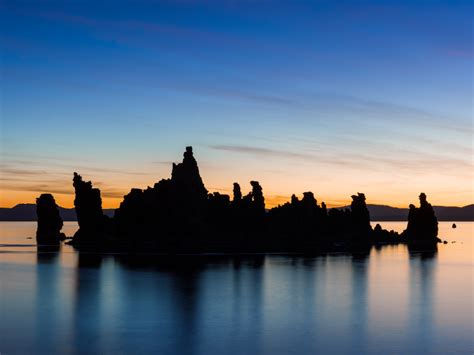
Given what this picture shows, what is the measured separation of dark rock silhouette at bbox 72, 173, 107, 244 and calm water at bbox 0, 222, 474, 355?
72919mm

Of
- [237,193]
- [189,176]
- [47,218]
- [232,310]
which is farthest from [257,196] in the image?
[232,310]

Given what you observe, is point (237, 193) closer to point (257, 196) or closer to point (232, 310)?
point (257, 196)

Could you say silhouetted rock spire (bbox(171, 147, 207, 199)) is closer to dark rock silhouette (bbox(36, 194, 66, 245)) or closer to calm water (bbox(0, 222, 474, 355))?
dark rock silhouette (bbox(36, 194, 66, 245))

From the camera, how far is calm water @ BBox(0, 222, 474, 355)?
119 feet

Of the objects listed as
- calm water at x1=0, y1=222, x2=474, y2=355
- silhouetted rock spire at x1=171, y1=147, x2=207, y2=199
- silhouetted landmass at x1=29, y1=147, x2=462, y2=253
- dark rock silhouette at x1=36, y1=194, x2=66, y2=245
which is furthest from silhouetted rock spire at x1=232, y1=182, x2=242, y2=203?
calm water at x1=0, y1=222, x2=474, y2=355

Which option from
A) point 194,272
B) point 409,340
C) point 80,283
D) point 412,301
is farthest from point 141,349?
point 194,272

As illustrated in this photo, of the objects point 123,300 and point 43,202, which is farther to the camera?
point 43,202

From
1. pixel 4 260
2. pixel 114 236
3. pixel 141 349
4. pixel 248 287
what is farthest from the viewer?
pixel 114 236

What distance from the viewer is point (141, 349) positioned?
34031mm

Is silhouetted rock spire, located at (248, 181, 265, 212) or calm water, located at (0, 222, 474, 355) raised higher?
silhouetted rock spire, located at (248, 181, 265, 212)

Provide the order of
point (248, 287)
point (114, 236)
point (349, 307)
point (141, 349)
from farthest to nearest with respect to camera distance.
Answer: point (114, 236) → point (248, 287) → point (349, 307) → point (141, 349)

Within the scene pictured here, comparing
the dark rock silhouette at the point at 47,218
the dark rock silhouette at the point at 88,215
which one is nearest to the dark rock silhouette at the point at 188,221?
the dark rock silhouette at the point at 88,215

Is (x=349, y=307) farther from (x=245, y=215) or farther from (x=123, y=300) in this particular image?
(x=245, y=215)

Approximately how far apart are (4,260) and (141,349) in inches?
3058
